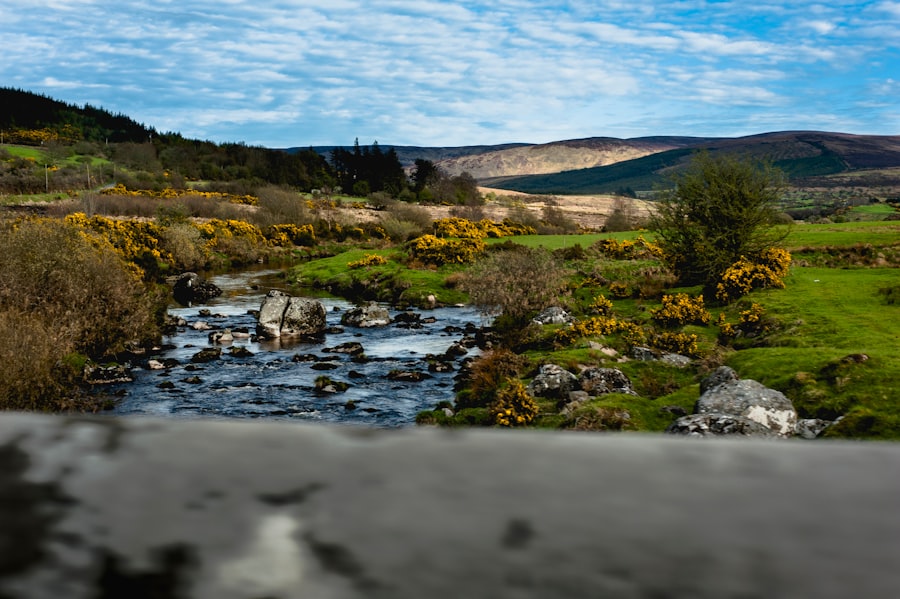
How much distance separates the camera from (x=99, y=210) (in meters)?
58.9

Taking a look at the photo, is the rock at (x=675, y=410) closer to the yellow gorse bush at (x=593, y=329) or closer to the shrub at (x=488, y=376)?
the shrub at (x=488, y=376)

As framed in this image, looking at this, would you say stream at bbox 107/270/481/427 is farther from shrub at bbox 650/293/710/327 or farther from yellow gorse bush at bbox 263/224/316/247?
yellow gorse bush at bbox 263/224/316/247

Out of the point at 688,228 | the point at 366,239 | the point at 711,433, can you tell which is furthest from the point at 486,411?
the point at 366,239

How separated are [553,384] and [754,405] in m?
4.93

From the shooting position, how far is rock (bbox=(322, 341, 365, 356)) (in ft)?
71.1

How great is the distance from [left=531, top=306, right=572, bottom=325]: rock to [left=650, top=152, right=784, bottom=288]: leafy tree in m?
5.30

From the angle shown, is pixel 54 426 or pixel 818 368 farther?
pixel 818 368

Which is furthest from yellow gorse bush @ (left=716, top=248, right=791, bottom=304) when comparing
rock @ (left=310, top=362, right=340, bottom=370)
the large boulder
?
the large boulder

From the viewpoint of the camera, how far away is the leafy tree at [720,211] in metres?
23.8

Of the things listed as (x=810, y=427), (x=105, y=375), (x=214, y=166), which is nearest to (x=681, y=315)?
(x=810, y=427)

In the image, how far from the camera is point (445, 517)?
84 cm

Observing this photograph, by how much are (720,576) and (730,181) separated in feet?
84.2

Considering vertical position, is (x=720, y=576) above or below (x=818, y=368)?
above

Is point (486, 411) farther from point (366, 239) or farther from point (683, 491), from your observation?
point (366, 239)
